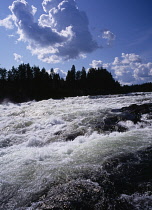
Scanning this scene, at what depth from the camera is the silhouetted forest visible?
212 ft

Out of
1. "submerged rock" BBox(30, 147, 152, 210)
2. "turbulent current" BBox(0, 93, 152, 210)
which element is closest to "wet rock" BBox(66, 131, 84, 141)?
"turbulent current" BBox(0, 93, 152, 210)

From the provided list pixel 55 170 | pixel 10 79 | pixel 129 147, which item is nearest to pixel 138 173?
pixel 129 147

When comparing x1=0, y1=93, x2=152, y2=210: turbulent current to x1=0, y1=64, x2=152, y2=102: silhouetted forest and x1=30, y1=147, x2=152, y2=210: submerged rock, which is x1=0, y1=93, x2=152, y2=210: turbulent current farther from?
x1=0, y1=64, x2=152, y2=102: silhouetted forest

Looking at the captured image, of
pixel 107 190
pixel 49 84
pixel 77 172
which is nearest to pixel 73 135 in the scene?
pixel 77 172

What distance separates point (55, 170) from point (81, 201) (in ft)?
5.31

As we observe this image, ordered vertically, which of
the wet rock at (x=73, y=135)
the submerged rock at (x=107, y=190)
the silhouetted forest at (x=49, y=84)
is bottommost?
the submerged rock at (x=107, y=190)

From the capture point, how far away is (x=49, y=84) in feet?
259

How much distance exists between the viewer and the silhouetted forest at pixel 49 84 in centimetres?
6463

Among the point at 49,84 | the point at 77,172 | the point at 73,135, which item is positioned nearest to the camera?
the point at 77,172

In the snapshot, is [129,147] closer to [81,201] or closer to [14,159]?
[81,201]

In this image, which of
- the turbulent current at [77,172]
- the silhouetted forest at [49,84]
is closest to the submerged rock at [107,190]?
the turbulent current at [77,172]

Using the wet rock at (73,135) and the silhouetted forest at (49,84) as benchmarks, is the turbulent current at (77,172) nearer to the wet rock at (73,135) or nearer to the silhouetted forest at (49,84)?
the wet rock at (73,135)

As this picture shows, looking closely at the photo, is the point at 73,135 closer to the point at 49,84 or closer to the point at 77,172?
the point at 77,172

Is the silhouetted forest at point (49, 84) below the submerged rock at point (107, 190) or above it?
above
